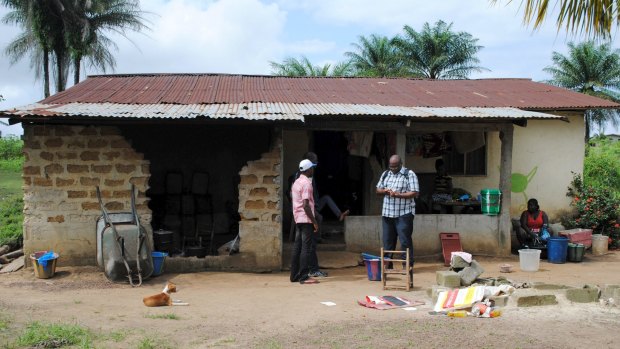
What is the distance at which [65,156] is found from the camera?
8.38 meters

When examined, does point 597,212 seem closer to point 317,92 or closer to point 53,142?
point 317,92

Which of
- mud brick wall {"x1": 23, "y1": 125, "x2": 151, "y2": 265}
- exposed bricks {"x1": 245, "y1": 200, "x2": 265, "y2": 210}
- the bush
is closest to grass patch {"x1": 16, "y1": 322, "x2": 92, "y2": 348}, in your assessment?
mud brick wall {"x1": 23, "y1": 125, "x2": 151, "y2": 265}

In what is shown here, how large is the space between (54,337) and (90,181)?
3974 mm

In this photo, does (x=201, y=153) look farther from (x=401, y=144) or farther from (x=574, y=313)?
(x=574, y=313)

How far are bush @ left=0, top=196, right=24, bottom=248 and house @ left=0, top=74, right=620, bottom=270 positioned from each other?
2.46 metres

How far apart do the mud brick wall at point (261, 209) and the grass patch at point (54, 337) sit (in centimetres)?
358

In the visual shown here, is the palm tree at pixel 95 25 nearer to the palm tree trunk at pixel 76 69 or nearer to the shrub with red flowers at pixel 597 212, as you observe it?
the palm tree trunk at pixel 76 69

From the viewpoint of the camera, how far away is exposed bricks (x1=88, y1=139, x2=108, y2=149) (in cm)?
846

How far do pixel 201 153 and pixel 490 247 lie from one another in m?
5.56

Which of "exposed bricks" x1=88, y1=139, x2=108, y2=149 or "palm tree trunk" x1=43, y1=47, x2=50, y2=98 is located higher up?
"palm tree trunk" x1=43, y1=47, x2=50, y2=98

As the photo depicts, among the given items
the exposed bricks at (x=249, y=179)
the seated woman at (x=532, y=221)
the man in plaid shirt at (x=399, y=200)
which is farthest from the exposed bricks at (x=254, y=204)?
the seated woman at (x=532, y=221)

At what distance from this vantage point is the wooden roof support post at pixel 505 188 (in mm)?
9727

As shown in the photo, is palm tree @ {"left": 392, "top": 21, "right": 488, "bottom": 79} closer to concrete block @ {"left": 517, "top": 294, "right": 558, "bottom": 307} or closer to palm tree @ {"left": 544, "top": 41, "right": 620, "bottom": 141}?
palm tree @ {"left": 544, "top": 41, "right": 620, "bottom": 141}

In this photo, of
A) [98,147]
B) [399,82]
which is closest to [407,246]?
[98,147]
